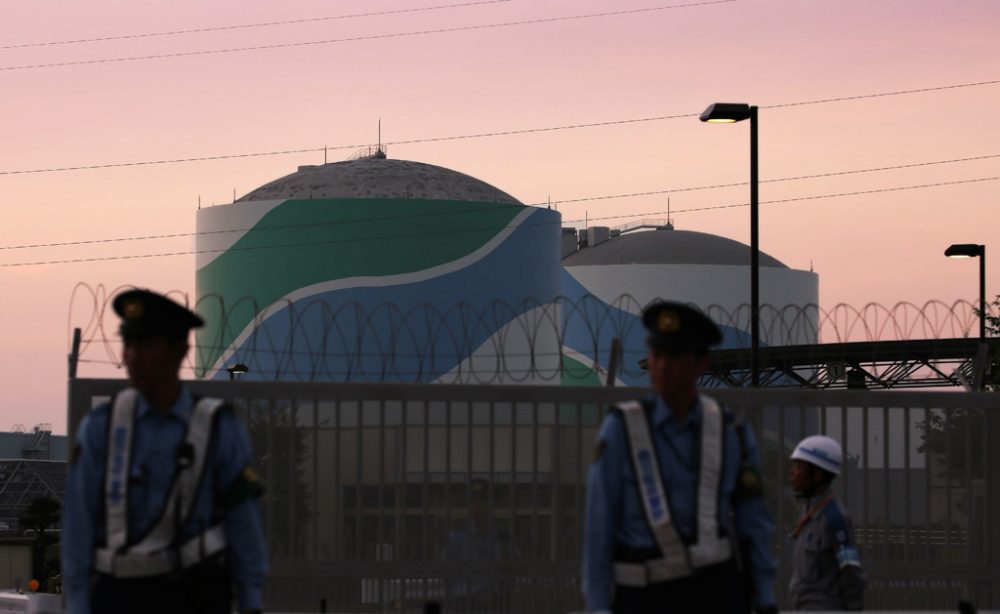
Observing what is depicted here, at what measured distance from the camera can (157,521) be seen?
5895 mm

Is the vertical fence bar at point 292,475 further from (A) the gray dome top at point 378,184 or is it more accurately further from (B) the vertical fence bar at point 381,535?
(A) the gray dome top at point 378,184

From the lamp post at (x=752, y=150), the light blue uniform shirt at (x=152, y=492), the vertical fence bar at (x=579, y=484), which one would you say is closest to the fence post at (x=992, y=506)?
the vertical fence bar at (x=579, y=484)

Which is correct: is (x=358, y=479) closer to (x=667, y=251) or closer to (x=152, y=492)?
(x=152, y=492)

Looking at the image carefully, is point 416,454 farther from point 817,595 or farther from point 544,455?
point 817,595

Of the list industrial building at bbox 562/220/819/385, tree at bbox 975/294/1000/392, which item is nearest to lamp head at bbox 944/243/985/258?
tree at bbox 975/294/1000/392

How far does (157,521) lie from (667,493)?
5.56 feet

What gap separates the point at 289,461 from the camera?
37.0ft

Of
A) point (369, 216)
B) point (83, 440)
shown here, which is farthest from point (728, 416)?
point (369, 216)

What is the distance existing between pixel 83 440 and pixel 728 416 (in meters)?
2.20

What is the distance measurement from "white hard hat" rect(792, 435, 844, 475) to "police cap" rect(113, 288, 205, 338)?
4390mm

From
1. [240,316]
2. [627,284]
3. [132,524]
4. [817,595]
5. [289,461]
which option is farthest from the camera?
[627,284]

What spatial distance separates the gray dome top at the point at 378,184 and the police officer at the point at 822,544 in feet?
249

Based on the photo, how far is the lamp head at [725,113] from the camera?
22703 millimetres

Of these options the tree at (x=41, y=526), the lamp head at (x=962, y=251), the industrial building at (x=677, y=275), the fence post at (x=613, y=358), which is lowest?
the tree at (x=41, y=526)
